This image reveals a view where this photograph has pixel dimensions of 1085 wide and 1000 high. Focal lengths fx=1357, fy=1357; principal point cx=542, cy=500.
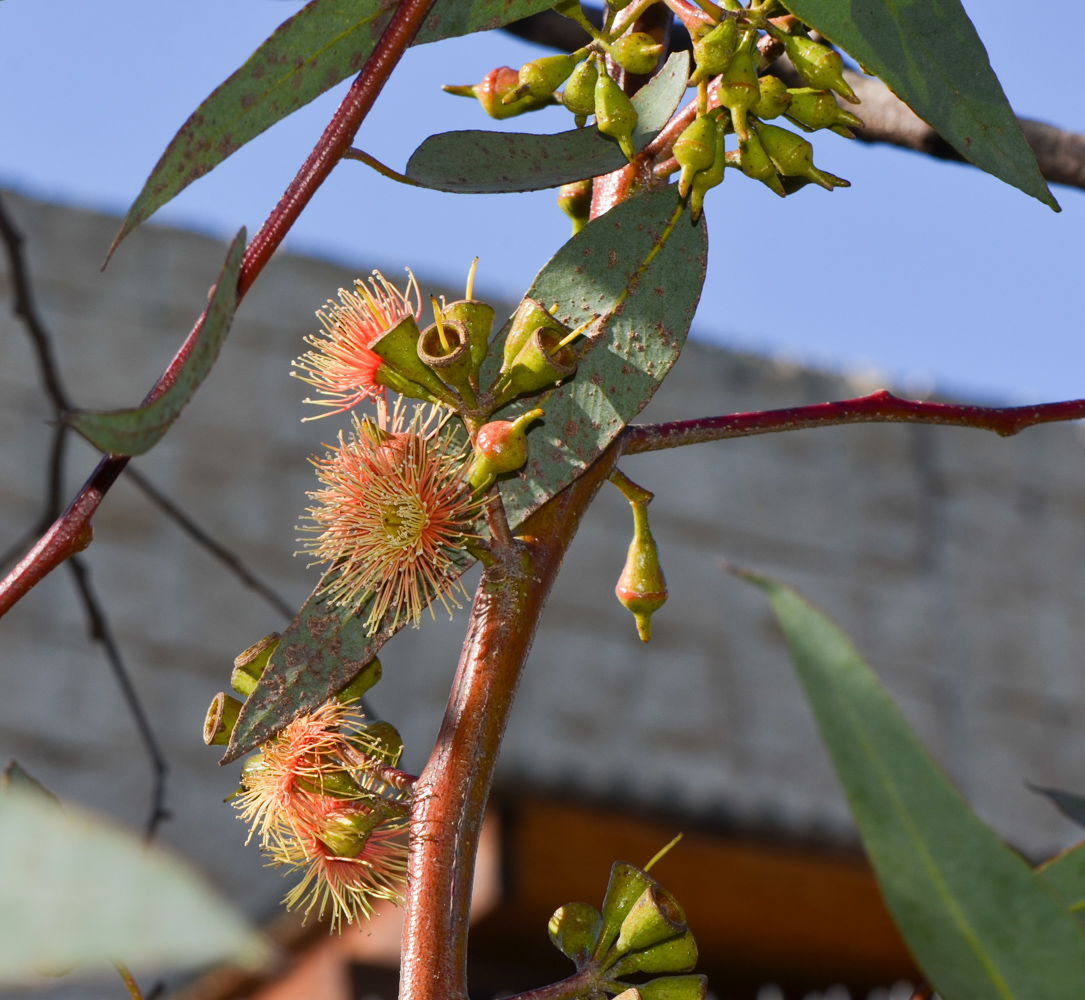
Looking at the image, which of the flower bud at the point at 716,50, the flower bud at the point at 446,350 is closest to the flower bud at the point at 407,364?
the flower bud at the point at 446,350

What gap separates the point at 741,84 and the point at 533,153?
8 cm

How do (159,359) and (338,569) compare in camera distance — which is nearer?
(338,569)

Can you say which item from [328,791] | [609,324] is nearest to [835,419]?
[609,324]

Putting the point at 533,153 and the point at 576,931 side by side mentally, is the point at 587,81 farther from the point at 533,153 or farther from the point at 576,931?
the point at 576,931

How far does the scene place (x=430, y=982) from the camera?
0.30 m

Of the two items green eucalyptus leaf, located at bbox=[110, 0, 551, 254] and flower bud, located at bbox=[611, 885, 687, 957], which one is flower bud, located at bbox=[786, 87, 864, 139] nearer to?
green eucalyptus leaf, located at bbox=[110, 0, 551, 254]

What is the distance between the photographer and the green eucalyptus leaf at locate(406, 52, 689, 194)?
1.33 feet

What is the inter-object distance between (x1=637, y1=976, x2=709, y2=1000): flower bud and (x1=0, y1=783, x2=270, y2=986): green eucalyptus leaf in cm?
14

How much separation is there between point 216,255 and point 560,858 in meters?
2.20

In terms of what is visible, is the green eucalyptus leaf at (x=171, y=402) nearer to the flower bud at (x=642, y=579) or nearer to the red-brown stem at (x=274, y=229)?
the red-brown stem at (x=274, y=229)

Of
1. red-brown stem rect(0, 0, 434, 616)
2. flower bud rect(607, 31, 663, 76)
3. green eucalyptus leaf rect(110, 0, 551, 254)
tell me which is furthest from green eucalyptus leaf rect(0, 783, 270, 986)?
flower bud rect(607, 31, 663, 76)

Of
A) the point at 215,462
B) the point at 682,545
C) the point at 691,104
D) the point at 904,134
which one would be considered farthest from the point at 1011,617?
the point at 691,104

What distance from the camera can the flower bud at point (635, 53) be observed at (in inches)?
16.2

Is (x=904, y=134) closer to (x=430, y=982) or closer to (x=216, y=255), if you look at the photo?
(x=430, y=982)
